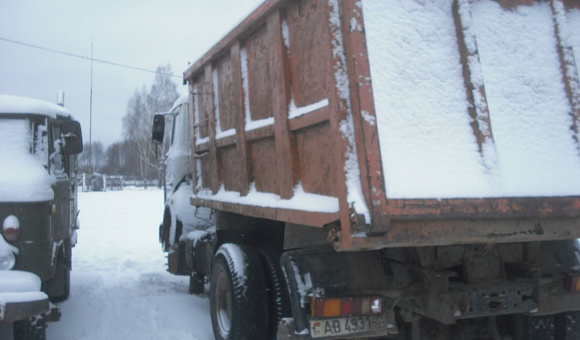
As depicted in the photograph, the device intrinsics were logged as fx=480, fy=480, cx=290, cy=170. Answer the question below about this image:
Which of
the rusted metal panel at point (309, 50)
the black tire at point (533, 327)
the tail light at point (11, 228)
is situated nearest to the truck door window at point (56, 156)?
the tail light at point (11, 228)

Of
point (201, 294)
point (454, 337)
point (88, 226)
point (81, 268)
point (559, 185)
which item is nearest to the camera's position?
point (559, 185)

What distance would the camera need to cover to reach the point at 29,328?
3.74m

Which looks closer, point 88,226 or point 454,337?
point 454,337

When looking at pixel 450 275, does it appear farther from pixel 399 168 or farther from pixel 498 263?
pixel 399 168

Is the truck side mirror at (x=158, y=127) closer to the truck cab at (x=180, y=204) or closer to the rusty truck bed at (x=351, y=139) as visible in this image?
the truck cab at (x=180, y=204)

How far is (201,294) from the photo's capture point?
659 cm

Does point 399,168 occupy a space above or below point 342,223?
above

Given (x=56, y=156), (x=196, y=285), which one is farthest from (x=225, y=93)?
(x=196, y=285)

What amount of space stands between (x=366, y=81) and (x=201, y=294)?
491 cm

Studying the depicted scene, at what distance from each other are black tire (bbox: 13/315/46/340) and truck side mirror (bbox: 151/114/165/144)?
4.29 m

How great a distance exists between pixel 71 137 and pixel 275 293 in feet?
8.53

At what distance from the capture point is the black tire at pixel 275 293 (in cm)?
376

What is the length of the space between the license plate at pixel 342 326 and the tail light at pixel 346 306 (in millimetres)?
30

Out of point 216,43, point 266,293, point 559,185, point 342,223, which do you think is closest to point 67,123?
point 216,43
